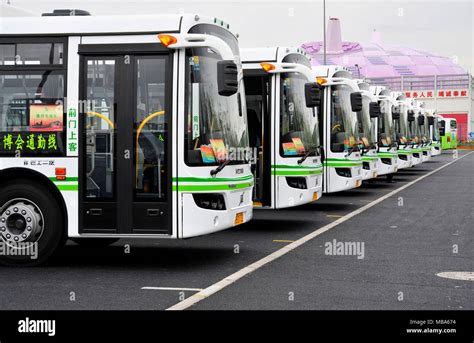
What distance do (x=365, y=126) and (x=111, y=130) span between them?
13.1 m

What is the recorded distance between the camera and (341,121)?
62.1ft

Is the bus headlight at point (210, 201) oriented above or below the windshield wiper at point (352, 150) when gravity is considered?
below

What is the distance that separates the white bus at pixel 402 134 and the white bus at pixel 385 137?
1.26 meters

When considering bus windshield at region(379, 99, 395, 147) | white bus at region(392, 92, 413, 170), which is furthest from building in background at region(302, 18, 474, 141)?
bus windshield at region(379, 99, 395, 147)

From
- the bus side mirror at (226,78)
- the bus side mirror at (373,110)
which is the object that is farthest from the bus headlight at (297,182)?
the bus side mirror at (373,110)

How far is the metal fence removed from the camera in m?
105

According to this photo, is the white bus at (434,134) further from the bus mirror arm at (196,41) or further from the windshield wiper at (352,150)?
the bus mirror arm at (196,41)

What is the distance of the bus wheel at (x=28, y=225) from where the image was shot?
9.95 metres

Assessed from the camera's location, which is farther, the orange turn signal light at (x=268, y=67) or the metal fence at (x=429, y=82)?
the metal fence at (x=429, y=82)

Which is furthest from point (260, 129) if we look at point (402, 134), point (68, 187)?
Result: point (402, 134)

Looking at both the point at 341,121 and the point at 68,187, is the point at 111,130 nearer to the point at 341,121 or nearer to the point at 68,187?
the point at 68,187

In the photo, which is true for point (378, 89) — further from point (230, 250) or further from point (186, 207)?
point (186, 207)

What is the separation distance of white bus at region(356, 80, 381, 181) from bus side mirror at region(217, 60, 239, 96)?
39.2 ft
